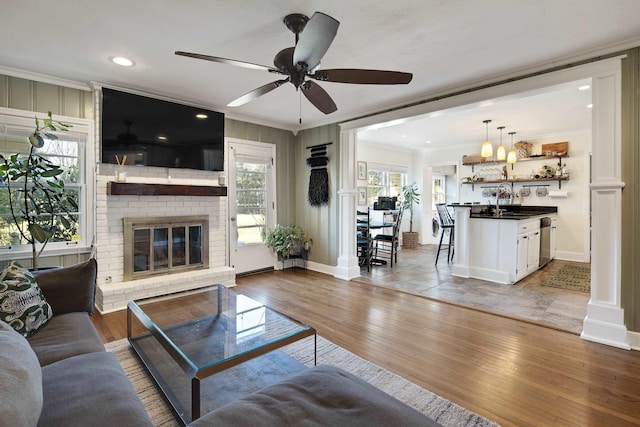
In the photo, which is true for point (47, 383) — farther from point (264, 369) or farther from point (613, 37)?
point (613, 37)

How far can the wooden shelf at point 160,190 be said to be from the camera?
11.8ft

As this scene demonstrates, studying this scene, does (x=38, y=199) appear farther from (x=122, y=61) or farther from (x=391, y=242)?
(x=391, y=242)

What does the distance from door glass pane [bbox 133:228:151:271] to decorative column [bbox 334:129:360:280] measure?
8.76ft

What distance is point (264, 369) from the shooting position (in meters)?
2.26

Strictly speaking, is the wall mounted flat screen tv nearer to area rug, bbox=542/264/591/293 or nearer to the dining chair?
the dining chair

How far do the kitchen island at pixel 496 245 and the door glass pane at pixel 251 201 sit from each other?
3.14 metres

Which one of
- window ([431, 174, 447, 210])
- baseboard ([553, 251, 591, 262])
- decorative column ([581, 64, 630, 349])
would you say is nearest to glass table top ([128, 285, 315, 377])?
decorative column ([581, 64, 630, 349])

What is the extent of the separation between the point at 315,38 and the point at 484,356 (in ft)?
8.33

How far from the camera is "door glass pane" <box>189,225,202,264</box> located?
4336 mm

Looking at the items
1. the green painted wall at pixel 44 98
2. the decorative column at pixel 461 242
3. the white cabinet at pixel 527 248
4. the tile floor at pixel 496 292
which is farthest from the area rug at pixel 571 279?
the green painted wall at pixel 44 98

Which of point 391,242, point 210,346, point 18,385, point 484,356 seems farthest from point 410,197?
point 18,385

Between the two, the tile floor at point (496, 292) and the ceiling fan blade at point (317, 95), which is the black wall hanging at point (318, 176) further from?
the ceiling fan blade at point (317, 95)

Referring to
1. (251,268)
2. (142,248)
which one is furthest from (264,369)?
(251,268)

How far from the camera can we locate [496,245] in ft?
14.9
